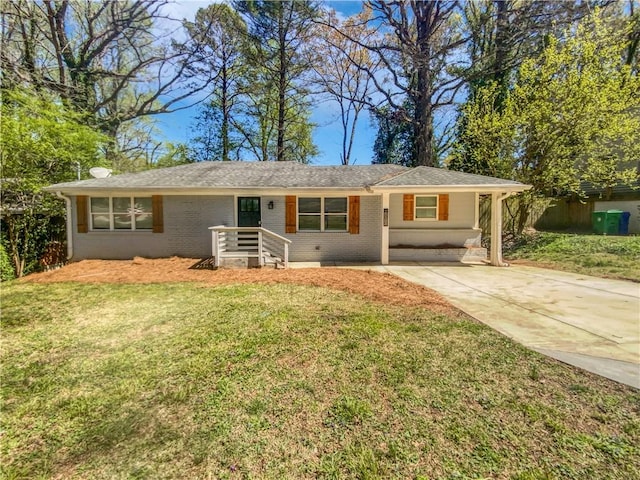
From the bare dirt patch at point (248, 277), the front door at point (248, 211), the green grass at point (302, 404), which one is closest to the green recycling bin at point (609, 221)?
the bare dirt patch at point (248, 277)

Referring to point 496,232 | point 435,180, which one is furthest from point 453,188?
point 496,232

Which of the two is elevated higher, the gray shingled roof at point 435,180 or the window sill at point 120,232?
the gray shingled roof at point 435,180

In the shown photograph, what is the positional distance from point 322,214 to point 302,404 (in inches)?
327

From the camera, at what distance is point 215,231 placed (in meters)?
8.80

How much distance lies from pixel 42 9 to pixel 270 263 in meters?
18.4

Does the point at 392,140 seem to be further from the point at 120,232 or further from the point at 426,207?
the point at 120,232

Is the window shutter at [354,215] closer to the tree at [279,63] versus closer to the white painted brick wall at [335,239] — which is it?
the white painted brick wall at [335,239]

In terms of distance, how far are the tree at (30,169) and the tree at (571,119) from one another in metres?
17.1

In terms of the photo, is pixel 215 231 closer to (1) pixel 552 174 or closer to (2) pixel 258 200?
(2) pixel 258 200

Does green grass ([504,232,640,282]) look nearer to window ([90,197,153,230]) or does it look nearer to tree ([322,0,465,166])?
tree ([322,0,465,166])

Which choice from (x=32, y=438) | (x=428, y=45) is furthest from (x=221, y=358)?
(x=428, y=45)

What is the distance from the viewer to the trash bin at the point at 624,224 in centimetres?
1432

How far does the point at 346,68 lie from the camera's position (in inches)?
874

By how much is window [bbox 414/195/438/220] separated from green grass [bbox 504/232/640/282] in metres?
3.92
